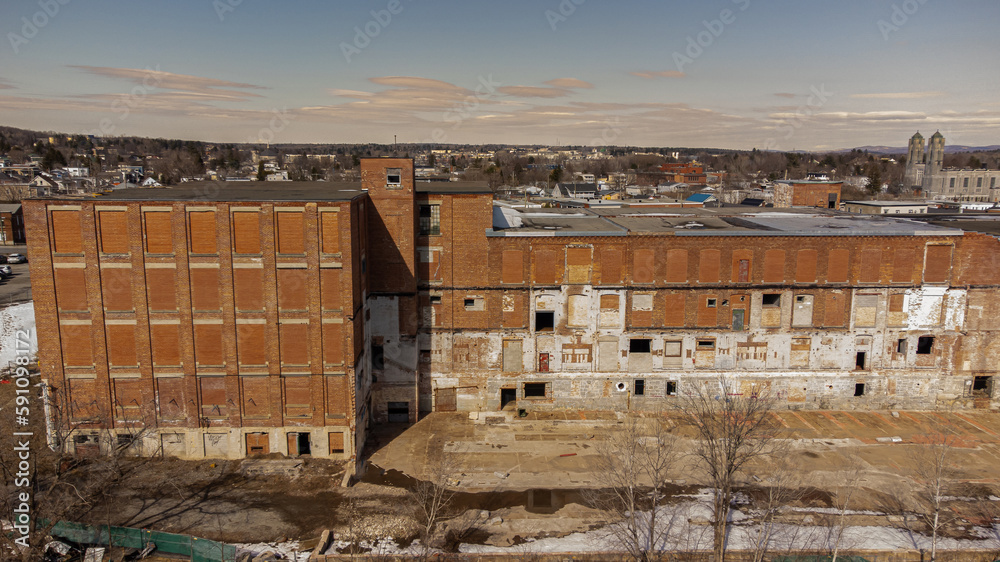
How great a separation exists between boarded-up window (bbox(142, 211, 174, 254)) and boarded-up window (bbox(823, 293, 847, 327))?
37.5 m

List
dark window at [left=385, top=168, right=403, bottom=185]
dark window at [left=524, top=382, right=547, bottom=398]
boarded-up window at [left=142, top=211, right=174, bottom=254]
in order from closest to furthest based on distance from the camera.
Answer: boarded-up window at [left=142, top=211, right=174, bottom=254] < dark window at [left=385, top=168, right=403, bottom=185] < dark window at [left=524, top=382, right=547, bottom=398]

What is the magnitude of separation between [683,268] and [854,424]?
13805 millimetres

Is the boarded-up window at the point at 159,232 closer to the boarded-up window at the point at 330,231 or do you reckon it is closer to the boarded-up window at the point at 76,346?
the boarded-up window at the point at 76,346

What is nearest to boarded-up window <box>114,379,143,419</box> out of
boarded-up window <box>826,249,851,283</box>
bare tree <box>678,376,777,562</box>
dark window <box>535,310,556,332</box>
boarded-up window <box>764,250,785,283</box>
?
dark window <box>535,310,556,332</box>

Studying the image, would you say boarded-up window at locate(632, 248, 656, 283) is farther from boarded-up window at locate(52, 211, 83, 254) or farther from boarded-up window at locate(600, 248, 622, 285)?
boarded-up window at locate(52, 211, 83, 254)

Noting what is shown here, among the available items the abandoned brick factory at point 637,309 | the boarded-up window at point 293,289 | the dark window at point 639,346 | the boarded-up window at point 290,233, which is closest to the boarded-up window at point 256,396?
the abandoned brick factory at point 637,309

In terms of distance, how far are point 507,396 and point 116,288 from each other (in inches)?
875

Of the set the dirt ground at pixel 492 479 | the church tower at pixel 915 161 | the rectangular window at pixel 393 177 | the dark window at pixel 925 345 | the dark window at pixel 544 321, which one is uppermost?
the church tower at pixel 915 161

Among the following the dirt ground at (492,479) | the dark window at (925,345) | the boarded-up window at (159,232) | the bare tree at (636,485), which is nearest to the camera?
the bare tree at (636,485)

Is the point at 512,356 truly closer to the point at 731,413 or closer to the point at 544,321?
the point at 544,321

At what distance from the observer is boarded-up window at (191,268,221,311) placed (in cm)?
2864

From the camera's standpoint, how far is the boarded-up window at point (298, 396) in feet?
97.0

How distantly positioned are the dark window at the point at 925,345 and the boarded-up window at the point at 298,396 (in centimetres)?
3713

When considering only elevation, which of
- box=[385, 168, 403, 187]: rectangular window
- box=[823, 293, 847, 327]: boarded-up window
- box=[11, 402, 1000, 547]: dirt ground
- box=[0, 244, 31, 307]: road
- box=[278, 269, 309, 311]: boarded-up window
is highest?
box=[385, 168, 403, 187]: rectangular window
